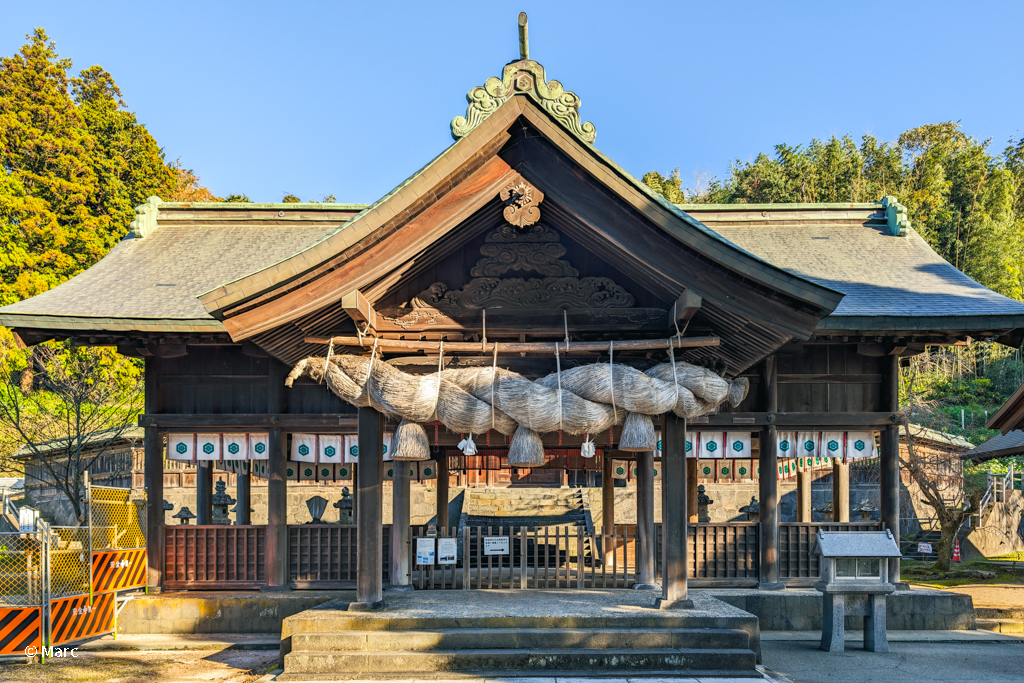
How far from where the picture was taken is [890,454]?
12.2 meters

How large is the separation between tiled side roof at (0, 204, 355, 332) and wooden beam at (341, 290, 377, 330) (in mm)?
3609

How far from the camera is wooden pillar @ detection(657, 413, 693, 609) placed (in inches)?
335

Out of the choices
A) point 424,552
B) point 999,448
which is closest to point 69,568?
point 424,552

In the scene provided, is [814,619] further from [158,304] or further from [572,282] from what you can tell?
[158,304]

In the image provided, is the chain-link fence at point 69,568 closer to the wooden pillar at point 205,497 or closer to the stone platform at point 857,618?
the wooden pillar at point 205,497

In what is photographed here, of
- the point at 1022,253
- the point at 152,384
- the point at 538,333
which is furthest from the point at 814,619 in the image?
the point at 1022,253

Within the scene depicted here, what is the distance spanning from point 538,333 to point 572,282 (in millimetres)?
725

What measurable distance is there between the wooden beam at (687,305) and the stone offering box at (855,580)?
368 centimetres

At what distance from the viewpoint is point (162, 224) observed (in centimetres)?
1559

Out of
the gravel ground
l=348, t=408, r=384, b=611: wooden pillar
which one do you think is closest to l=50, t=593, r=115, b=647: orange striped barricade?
the gravel ground

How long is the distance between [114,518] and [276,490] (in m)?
2.27

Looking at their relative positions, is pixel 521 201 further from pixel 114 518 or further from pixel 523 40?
pixel 114 518

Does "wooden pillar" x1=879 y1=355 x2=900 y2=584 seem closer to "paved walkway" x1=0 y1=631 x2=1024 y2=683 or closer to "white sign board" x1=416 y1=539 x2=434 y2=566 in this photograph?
"paved walkway" x1=0 y1=631 x2=1024 y2=683

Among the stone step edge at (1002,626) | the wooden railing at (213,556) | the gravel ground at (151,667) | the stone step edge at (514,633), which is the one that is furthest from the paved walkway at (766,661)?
the wooden railing at (213,556)
